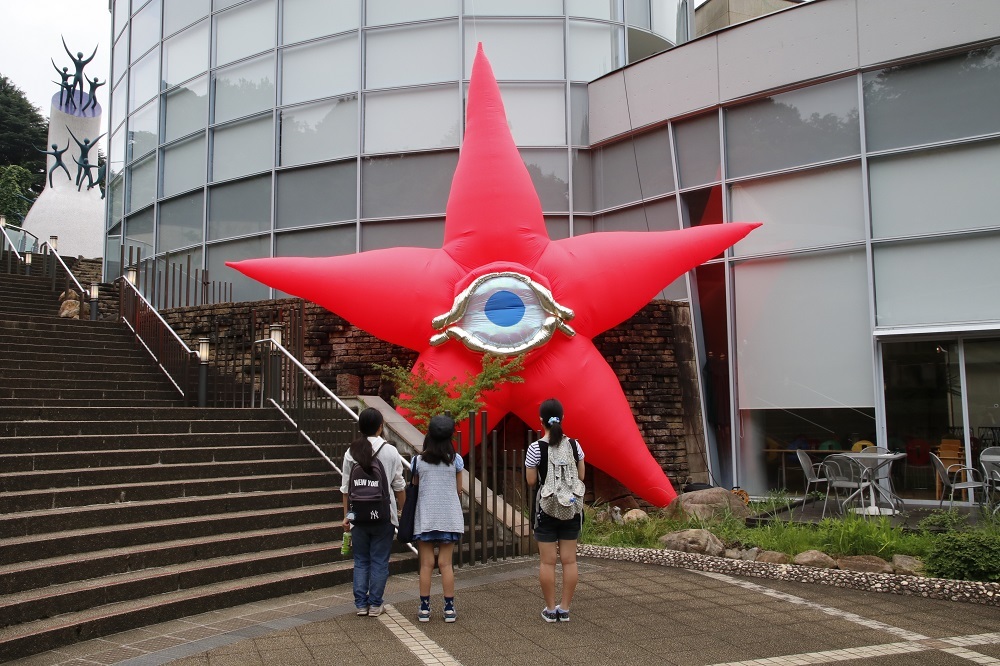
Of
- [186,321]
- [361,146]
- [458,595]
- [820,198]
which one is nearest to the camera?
[458,595]

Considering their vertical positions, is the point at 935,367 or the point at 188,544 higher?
the point at 935,367

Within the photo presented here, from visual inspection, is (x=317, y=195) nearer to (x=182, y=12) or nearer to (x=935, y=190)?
(x=182, y=12)

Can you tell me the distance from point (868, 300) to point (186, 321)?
1012 centimetres

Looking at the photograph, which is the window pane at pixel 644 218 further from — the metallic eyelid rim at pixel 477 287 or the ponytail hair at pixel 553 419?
the ponytail hair at pixel 553 419

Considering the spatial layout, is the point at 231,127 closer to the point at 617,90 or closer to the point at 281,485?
the point at 617,90

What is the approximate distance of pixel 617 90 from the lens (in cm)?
1375

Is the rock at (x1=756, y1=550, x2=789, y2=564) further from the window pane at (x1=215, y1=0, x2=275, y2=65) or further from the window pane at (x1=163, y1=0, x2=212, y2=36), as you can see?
the window pane at (x1=163, y1=0, x2=212, y2=36)

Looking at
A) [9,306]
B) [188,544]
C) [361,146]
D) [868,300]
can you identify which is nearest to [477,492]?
[188,544]

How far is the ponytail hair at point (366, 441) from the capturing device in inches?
215

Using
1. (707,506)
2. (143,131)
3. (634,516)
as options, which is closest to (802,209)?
(707,506)

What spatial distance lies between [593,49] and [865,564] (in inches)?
411

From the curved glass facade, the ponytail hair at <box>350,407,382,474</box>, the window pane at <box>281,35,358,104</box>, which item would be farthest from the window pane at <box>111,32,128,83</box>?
the ponytail hair at <box>350,407,382,474</box>

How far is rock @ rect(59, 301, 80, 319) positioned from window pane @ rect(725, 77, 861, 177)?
35.6 feet

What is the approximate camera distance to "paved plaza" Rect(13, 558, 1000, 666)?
15.4 feet
